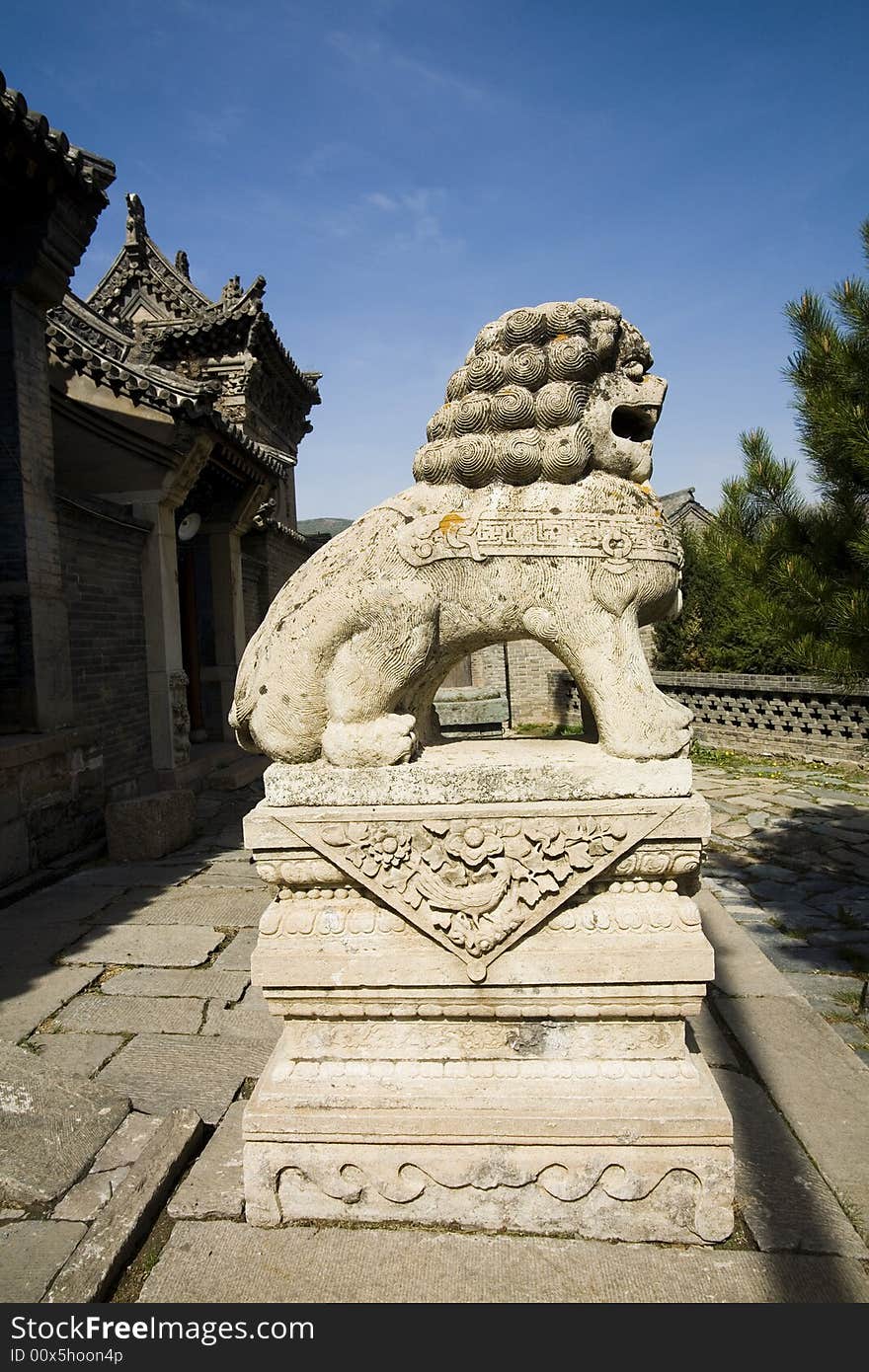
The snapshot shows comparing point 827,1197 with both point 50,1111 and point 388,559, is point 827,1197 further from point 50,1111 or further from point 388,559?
point 50,1111

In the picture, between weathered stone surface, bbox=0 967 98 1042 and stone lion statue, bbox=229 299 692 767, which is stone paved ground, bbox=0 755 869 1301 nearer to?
weathered stone surface, bbox=0 967 98 1042

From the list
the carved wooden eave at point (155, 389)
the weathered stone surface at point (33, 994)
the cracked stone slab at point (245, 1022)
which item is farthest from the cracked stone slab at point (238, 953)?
the carved wooden eave at point (155, 389)

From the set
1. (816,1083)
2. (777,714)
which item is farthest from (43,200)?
(777,714)

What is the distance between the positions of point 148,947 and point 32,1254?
81.6 inches

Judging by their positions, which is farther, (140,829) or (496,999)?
(140,829)

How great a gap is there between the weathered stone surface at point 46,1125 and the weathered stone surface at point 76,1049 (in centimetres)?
15

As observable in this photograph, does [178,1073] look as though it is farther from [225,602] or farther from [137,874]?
[225,602]

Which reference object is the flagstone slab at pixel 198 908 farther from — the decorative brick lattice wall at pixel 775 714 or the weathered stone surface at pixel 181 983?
the decorative brick lattice wall at pixel 775 714

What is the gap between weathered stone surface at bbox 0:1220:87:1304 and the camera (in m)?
1.75

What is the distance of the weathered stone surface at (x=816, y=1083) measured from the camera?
2.01m

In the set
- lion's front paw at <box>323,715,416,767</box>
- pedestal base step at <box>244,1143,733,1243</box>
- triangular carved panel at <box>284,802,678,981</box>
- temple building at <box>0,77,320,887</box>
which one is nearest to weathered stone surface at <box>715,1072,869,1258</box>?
pedestal base step at <box>244,1143,733,1243</box>

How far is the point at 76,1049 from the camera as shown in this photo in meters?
2.88

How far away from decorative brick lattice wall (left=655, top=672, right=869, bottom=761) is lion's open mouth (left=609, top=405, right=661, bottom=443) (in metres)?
6.77

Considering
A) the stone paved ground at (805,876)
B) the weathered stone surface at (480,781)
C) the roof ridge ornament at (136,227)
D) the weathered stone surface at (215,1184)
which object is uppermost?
the roof ridge ornament at (136,227)
